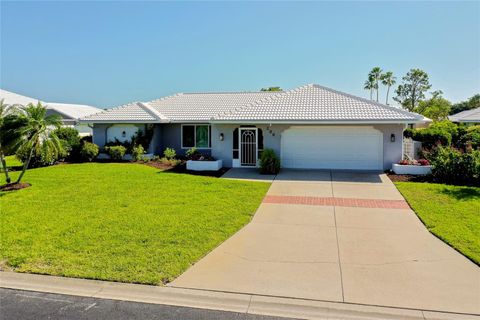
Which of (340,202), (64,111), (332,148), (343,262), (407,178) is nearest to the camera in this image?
(343,262)

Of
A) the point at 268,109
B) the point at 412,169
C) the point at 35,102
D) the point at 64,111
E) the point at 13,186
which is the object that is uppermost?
the point at 35,102

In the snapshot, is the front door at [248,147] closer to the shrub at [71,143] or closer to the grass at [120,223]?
the grass at [120,223]

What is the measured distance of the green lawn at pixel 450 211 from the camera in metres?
7.94

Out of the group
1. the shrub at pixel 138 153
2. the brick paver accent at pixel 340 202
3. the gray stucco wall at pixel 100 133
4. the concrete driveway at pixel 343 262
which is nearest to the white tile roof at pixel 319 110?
the brick paver accent at pixel 340 202

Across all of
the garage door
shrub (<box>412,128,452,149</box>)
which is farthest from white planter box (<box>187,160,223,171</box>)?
shrub (<box>412,128,452,149</box>)

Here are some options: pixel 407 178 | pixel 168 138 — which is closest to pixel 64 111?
pixel 168 138

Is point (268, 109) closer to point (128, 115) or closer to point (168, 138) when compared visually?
point (168, 138)

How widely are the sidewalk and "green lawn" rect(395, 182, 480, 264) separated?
2.96m

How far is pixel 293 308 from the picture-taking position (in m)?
5.27

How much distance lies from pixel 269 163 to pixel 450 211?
27.3 feet

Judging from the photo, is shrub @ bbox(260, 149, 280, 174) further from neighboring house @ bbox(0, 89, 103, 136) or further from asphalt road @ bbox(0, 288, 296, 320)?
neighboring house @ bbox(0, 89, 103, 136)

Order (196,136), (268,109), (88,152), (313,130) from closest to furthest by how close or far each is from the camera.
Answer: (313,130) < (268,109) < (88,152) < (196,136)

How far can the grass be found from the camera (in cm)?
669

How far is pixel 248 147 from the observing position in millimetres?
19328
